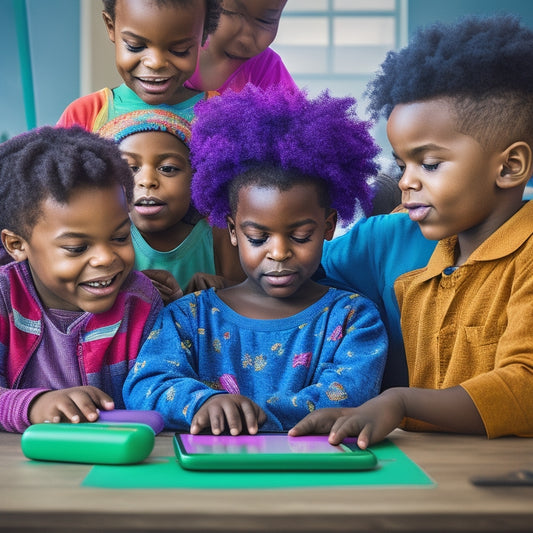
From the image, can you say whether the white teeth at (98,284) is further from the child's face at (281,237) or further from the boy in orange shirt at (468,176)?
the boy in orange shirt at (468,176)

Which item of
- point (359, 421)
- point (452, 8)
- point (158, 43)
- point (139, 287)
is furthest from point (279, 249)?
point (452, 8)

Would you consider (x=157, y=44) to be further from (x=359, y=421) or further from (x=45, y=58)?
(x=45, y=58)

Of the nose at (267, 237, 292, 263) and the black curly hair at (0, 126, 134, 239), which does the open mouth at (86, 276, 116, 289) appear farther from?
the nose at (267, 237, 292, 263)

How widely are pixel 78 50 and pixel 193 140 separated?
113cm

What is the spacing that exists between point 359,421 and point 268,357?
301mm

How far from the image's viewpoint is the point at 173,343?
3.50 ft

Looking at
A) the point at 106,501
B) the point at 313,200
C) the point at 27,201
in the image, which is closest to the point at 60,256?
the point at 27,201

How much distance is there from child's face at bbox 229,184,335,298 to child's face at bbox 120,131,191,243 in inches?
9.7

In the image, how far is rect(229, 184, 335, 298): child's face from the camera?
3.60 feet

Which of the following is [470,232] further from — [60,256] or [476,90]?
[60,256]

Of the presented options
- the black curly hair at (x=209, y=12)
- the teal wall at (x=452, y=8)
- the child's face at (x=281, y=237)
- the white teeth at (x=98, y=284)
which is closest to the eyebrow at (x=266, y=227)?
the child's face at (x=281, y=237)

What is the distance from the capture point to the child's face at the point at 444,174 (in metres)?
1.06

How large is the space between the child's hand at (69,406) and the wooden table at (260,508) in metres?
0.20

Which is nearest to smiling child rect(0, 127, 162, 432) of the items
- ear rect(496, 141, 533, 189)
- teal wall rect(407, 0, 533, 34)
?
ear rect(496, 141, 533, 189)
